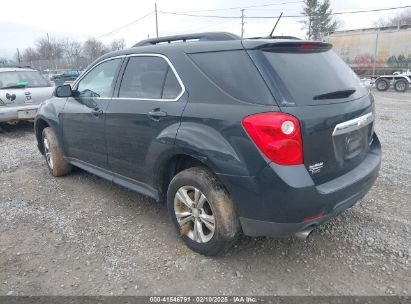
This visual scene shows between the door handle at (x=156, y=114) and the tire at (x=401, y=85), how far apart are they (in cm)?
1915

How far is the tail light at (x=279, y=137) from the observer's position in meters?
2.44

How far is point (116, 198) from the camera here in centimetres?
439

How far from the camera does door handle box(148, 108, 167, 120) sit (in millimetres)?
3104

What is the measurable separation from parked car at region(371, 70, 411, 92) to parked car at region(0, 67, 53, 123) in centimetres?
1739

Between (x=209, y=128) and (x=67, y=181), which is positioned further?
(x=67, y=181)

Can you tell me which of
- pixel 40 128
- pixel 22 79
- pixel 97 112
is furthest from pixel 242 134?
pixel 22 79

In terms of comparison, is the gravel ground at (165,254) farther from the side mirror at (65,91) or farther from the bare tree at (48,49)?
the bare tree at (48,49)

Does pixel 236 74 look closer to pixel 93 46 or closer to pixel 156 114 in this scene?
pixel 156 114

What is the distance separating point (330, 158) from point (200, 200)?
3.55ft

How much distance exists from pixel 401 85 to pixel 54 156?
62.3 feet

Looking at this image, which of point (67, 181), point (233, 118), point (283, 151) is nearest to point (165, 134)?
point (233, 118)

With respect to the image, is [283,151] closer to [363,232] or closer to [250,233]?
[250,233]

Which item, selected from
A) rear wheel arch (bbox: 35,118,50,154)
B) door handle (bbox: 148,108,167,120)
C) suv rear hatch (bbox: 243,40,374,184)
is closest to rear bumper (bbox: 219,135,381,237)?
suv rear hatch (bbox: 243,40,374,184)

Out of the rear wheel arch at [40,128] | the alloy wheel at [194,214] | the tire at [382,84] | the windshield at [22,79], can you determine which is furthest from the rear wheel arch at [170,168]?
the tire at [382,84]
